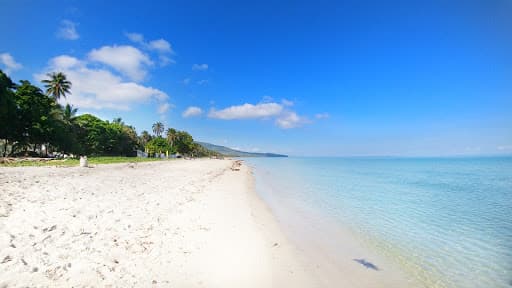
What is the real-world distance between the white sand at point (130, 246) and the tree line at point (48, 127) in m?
29.1

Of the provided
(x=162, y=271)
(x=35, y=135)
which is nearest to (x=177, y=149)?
(x=35, y=135)

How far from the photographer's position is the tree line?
2842 cm

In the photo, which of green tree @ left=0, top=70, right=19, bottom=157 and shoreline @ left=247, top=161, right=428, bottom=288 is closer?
shoreline @ left=247, top=161, right=428, bottom=288

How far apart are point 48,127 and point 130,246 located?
40115 millimetres

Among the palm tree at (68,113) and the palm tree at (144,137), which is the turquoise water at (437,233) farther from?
the palm tree at (144,137)

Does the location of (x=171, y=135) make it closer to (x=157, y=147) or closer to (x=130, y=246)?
(x=157, y=147)

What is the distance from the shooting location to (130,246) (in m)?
5.08

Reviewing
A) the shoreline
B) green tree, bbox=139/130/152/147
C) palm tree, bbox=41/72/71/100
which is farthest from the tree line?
the shoreline

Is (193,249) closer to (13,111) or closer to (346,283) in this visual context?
(346,283)

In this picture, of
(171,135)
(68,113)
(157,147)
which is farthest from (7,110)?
(171,135)

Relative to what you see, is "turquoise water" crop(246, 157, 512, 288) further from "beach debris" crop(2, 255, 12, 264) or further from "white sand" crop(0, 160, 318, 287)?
"beach debris" crop(2, 255, 12, 264)

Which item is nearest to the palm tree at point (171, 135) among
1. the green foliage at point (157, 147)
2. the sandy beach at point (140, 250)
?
the green foliage at point (157, 147)

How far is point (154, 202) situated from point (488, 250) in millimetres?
11718

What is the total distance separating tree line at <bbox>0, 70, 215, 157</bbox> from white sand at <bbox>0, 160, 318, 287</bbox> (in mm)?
29058
